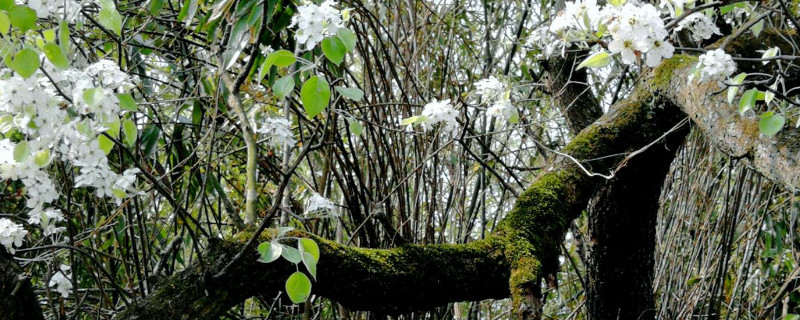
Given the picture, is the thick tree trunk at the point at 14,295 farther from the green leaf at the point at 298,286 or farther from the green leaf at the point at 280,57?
the green leaf at the point at 280,57

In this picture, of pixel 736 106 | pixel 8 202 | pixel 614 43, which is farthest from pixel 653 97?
pixel 8 202

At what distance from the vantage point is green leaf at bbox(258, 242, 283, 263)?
45.9 inches

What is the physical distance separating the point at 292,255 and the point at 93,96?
1.21 feet

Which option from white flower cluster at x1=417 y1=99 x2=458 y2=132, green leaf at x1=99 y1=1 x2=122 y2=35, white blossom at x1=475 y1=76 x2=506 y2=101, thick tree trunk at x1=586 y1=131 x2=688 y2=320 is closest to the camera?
green leaf at x1=99 y1=1 x2=122 y2=35

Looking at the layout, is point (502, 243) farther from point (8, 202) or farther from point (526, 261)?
point (8, 202)

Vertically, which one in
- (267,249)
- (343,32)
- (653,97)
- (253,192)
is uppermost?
(653,97)

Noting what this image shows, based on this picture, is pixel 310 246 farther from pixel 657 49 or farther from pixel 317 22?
pixel 657 49

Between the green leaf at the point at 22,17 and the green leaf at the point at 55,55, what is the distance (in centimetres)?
4

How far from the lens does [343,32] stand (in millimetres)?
1162

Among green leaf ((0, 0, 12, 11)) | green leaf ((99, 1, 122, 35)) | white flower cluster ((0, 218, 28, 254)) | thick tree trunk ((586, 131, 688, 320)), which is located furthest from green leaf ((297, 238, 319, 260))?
thick tree trunk ((586, 131, 688, 320))

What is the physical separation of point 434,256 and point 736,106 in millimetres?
754

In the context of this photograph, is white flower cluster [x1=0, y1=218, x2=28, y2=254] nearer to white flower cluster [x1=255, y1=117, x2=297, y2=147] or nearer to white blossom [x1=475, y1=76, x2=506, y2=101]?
white flower cluster [x1=255, y1=117, x2=297, y2=147]

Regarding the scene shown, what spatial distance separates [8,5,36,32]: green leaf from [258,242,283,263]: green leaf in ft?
1.46

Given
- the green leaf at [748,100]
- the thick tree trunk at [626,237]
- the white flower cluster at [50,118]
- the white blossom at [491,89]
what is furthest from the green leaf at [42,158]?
the thick tree trunk at [626,237]
